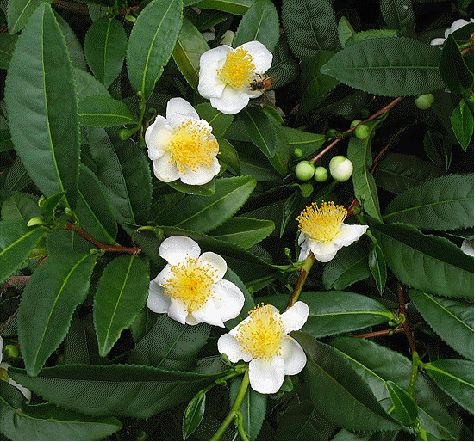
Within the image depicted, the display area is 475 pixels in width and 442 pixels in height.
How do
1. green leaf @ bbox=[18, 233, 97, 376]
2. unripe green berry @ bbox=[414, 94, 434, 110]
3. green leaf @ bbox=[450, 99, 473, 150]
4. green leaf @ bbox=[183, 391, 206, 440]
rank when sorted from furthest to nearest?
unripe green berry @ bbox=[414, 94, 434, 110] < green leaf @ bbox=[450, 99, 473, 150] < green leaf @ bbox=[183, 391, 206, 440] < green leaf @ bbox=[18, 233, 97, 376]

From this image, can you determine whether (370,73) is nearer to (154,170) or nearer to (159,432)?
(154,170)

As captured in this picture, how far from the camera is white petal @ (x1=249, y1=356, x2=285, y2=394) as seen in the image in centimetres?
105

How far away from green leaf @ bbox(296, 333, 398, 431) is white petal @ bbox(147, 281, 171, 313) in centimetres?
20

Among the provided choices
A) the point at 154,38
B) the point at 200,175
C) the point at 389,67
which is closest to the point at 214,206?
the point at 200,175

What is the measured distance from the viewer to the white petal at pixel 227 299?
1.07 meters

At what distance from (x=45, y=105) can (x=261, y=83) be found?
37cm

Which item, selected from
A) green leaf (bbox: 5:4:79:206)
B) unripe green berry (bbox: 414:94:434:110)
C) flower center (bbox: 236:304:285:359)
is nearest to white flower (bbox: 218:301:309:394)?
flower center (bbox: 236:304:285:359)

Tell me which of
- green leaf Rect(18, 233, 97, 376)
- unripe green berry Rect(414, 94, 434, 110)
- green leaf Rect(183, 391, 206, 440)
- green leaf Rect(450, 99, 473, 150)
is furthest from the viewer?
unripe green berry Rect(414, 94, 434, 110)

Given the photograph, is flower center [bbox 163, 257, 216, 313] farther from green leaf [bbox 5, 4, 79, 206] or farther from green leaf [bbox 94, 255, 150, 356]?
green leaf [bbox 5, 4, 79, 206]

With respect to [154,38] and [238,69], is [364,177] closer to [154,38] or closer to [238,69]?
[238,69]

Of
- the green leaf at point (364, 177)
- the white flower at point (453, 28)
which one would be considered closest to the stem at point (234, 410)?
the green leaf at point (364, 177)

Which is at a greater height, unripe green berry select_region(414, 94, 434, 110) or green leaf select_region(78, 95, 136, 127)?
green leaf select_region(78, 95, 136, 127)

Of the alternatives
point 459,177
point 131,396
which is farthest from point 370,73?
point 131,396

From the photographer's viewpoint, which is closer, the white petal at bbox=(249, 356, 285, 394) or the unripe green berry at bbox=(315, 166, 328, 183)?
the white petal at bbox=(249, 356, 285, 394)
